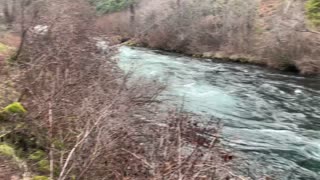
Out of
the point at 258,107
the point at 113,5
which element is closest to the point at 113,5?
the point at 113,5

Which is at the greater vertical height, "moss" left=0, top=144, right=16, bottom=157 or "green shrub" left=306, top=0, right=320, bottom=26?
"moss" left=0, top=144, right=16, bottom=157

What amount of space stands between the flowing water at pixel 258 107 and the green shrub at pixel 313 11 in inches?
227

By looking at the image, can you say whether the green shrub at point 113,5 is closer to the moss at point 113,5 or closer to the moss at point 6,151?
the moss at point 113,5

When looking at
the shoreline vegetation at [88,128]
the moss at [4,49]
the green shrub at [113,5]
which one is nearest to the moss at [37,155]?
the shoreline vegetation at [88,128]

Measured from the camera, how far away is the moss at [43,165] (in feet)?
25.9

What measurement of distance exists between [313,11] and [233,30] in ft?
18.1

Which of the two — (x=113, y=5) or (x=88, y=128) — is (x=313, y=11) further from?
(x=88, y=128)

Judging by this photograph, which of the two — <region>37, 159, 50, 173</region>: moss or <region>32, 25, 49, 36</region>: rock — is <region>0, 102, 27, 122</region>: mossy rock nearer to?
<region>37, 159, 50, 173</region>: moss

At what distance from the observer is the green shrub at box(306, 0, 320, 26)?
99.7 ft

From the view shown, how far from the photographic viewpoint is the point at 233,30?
3309cm

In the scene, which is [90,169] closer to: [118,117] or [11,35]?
[118,117]

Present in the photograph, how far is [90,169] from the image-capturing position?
6.92m

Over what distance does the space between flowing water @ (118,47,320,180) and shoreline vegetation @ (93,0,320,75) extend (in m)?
1.50

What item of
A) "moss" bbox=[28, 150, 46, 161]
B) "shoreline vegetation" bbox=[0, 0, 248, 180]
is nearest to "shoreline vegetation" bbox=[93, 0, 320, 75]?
"shoreline vegetation" bbox=[0, 0, 248, 180]
